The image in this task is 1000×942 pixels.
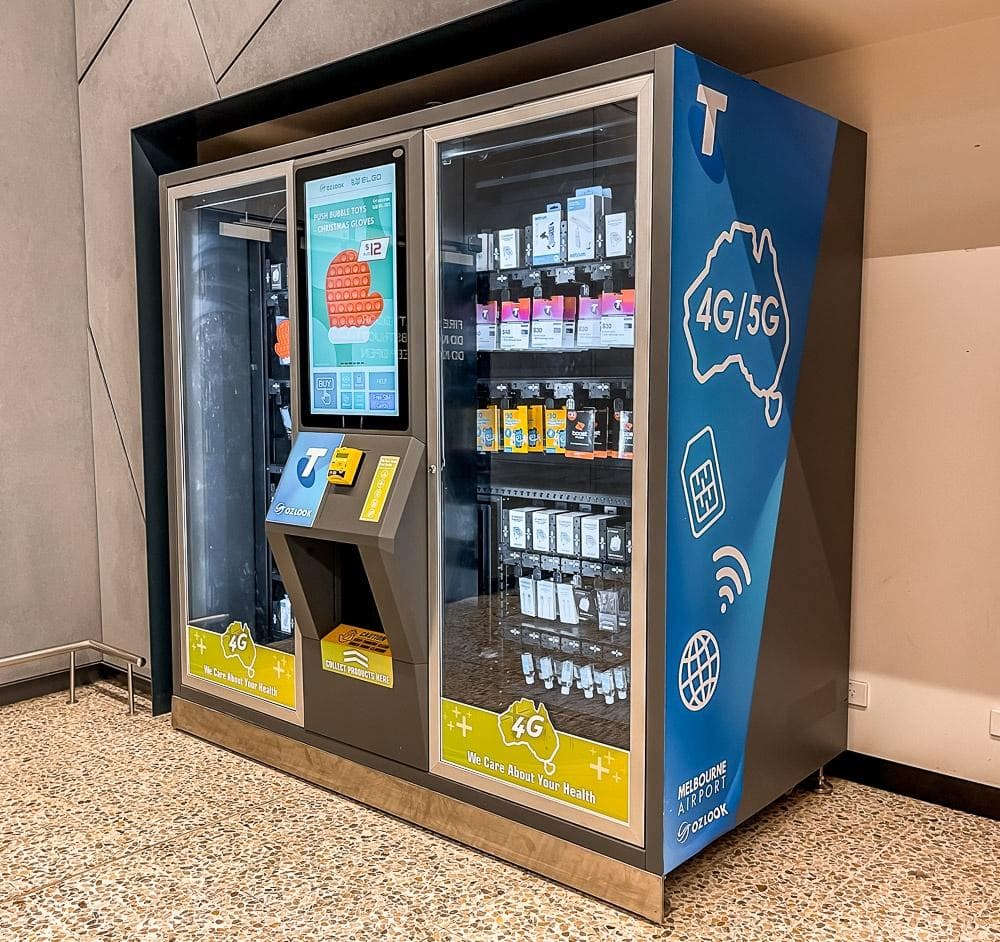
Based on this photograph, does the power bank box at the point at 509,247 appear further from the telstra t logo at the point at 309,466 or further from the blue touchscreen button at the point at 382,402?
the telstra t logo at the point at 309,466

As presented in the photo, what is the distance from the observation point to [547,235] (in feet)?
9.53

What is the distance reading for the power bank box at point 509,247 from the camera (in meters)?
2.98

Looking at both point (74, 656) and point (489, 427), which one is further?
point (74, 656)

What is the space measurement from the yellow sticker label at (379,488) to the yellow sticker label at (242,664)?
84 cm

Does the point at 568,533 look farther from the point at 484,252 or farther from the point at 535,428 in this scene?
the point at 484,252

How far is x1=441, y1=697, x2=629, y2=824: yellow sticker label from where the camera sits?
2576 millimetres

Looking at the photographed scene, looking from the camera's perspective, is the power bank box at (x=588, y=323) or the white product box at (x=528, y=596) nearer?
the power bank box at (x=588, y=323)

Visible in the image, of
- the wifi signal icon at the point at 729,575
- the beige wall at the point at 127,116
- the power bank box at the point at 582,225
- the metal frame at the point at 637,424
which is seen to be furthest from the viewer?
the beige wall at the point at 127,116

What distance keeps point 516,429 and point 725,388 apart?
0.73m

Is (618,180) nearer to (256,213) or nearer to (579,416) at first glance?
(579,416)

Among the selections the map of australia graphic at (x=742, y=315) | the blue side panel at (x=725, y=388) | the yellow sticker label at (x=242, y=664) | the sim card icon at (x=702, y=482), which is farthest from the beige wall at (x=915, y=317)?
the yellow sticker label at (x=242, y=664)

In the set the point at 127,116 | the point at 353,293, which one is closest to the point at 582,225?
the point at 353,293

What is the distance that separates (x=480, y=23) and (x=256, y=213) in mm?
1361

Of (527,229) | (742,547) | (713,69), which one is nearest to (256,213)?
(527,229)
